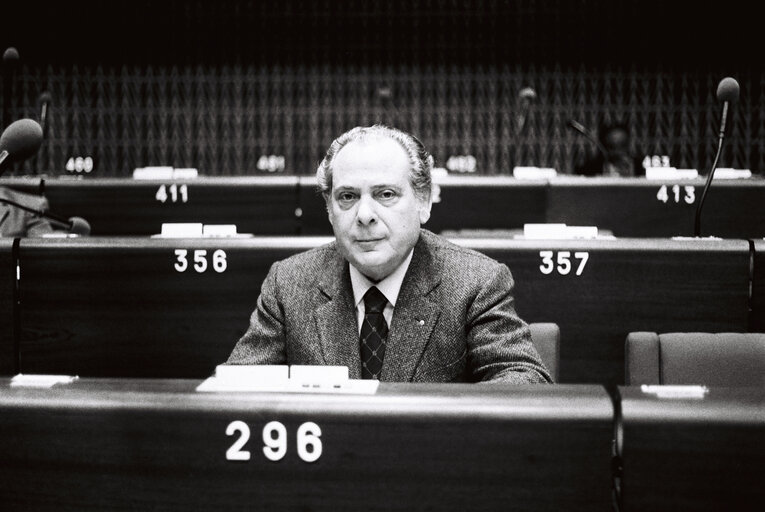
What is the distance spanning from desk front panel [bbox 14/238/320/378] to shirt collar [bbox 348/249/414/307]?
1.98 feet

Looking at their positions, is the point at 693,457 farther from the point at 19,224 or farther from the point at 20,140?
the point at 19,224

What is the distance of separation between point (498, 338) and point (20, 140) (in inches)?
43.5

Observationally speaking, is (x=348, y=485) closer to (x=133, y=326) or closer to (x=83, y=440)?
(x=83, y=440)

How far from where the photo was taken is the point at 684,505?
852 millimetres

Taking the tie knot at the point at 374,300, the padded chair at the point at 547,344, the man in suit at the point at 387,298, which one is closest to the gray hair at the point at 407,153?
the man in suit at the point at 387,298

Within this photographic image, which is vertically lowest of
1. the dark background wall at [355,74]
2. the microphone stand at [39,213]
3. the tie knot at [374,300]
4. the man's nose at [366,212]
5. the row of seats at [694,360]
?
the row of seats at [694,360]

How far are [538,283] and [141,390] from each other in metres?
1.65

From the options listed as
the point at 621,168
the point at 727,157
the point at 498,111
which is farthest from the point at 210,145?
the point at 727,157

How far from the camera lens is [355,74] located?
27.7 ft

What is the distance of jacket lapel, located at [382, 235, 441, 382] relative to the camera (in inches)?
70.2

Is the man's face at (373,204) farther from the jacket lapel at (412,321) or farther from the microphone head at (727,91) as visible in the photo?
the microphone head at (727,91)

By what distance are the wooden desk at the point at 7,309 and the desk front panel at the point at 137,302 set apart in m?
0.03

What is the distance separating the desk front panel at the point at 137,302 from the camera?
97.7 inches

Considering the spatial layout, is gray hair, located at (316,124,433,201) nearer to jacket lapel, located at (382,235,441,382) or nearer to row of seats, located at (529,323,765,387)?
jacket lapel, located at (382,235,441,382)
